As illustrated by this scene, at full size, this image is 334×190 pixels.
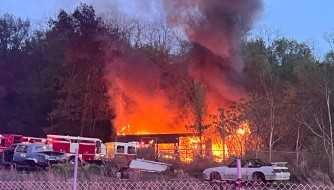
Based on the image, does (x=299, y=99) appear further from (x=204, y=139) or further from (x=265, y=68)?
(x=204, y=139)

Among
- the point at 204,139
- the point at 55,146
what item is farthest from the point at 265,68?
the point at 55,146

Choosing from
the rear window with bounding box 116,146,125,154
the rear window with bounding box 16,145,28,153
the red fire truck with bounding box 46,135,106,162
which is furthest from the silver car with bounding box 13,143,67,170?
the rear window with bounding box 116,146,125,154

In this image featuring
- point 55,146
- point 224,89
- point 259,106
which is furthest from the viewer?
point 224,89

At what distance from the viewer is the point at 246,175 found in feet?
96.5

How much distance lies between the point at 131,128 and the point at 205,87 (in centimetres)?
920

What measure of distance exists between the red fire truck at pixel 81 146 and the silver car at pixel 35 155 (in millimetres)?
2125

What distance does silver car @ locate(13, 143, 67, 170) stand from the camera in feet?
110

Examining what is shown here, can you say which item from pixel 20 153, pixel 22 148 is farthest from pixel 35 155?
pixel 22 148

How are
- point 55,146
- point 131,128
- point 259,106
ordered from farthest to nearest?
1. point 131,128
2. point 259,106
3. point 55,146

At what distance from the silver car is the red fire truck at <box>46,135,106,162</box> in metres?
2.13

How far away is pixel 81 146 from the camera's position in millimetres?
39531

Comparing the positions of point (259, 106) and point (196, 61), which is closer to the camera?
point (259, 106)

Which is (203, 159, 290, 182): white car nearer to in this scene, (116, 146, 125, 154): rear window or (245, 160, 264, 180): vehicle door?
(245, 160, 264, 180): vehicle door

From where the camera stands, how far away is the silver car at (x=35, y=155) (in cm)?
3366
